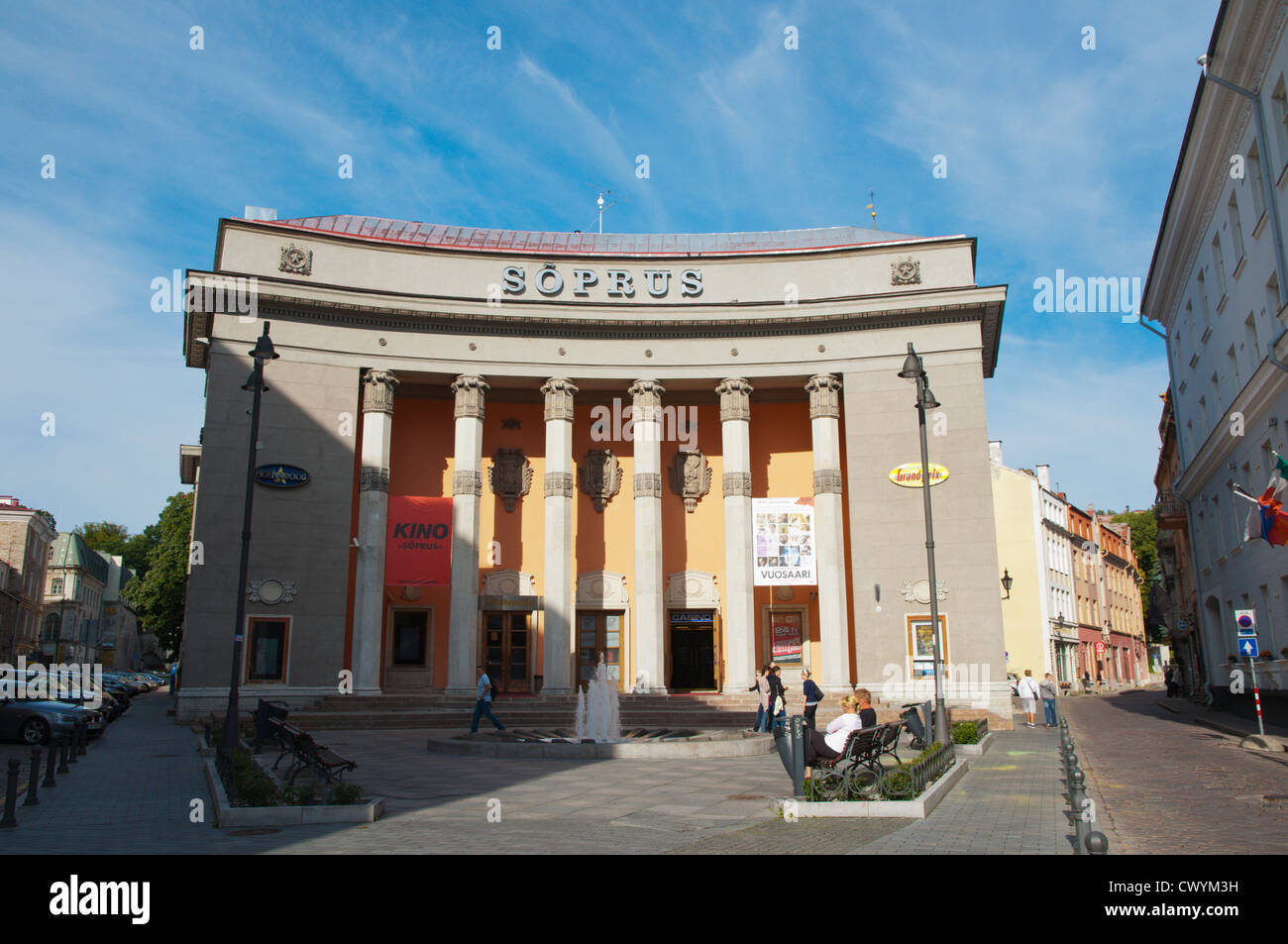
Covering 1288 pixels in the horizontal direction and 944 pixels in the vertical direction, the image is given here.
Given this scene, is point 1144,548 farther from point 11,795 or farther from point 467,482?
point 11,795

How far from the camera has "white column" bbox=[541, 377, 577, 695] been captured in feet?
105

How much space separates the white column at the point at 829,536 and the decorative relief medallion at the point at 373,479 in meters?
14.8

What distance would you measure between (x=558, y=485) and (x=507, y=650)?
6348 millimetres

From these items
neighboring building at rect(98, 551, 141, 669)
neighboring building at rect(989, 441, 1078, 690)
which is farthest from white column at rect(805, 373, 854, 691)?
neighboring building at rect(98, 551, 141, 669)

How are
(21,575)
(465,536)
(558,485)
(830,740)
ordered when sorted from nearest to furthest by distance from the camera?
(830,740) → (465,536) → (558,485) → (21,575)

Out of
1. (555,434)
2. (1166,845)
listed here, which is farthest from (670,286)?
(1166,845)

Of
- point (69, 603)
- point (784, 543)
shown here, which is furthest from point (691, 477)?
point (69, 603)

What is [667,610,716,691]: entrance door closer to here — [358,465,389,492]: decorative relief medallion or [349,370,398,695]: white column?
[349,370,398,695]: white column

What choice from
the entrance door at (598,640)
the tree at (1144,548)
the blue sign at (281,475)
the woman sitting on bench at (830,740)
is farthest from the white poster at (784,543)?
the tree at (1144,548)

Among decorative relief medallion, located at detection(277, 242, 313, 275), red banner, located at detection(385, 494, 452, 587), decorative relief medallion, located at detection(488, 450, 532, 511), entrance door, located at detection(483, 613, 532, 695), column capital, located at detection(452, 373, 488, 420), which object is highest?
decorative relief medallion, located at detection(277, 242, 313, 275)

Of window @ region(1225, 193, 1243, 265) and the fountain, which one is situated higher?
window @ region(1225, 193, 1243, 265)

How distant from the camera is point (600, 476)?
36219 millimetres

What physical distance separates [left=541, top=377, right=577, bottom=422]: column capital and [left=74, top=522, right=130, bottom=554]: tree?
330 ft

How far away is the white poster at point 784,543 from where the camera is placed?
32562 mm
